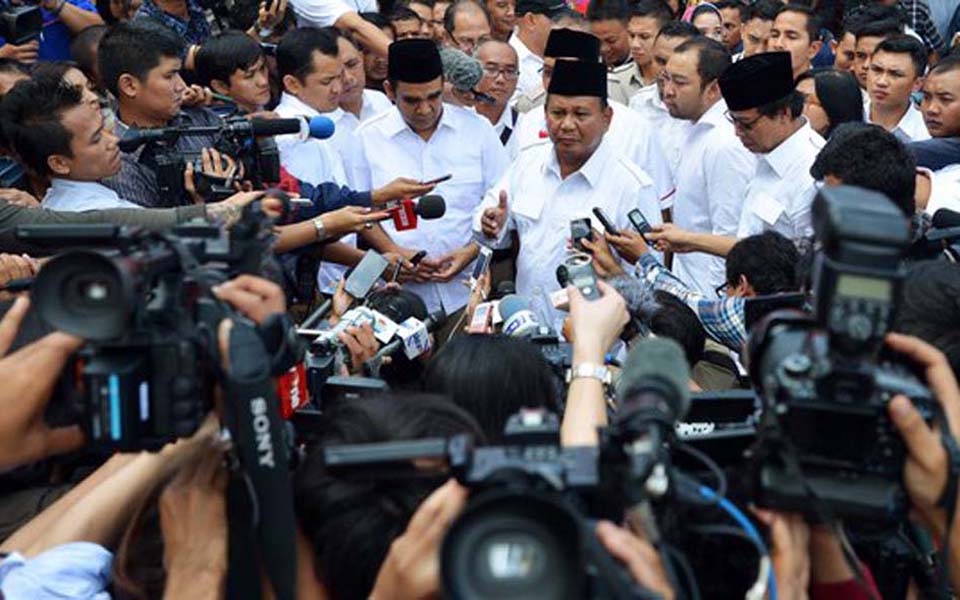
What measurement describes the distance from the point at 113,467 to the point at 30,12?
3343 mm

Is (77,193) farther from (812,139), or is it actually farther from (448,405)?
(812,139)

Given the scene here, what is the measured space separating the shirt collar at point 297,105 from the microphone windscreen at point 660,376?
416 cm

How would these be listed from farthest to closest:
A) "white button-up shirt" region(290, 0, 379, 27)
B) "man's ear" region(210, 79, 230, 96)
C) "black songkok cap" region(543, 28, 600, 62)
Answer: "white button-up shirt" region(290, 0, 379, 27), "black songkok cap" region(543, 28, 600, 62), "man's ear" region(210, 79, 230, 96)

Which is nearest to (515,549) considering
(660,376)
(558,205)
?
(660,376)

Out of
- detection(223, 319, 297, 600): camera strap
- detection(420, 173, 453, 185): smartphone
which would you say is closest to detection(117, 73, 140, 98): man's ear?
detection(420, 173, 453, 185): smartphone

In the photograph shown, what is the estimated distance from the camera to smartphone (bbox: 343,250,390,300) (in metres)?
3.93

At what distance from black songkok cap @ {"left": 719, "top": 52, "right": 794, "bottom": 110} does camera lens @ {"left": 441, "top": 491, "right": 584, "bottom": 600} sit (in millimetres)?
3933

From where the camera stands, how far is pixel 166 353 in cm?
189

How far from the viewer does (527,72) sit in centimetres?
782

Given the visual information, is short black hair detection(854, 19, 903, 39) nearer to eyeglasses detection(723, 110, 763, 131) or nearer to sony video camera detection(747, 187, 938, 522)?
eyeglasses detection(723, 110, 763, 131)

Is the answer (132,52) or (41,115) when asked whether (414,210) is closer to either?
(132,52)

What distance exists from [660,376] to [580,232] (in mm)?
2593

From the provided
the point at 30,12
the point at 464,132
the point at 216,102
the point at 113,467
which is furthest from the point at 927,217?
the point at 30,12

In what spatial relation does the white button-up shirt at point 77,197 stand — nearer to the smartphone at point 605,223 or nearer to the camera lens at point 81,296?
the smartphone at point 605,223
